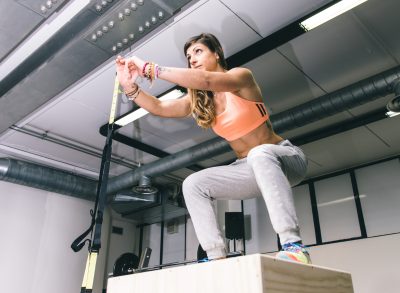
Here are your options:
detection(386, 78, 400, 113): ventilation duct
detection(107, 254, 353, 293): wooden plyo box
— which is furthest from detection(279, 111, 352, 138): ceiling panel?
detection(107, 254, 353, 293): wooden plyo box

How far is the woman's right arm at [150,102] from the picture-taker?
154 centimetres

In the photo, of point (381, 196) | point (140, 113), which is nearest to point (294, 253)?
point (140, 113)

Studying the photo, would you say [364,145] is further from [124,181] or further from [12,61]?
[12,61]

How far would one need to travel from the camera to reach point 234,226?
589cm

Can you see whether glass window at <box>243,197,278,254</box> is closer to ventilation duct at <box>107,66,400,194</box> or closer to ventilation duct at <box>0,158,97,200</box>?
ventilation duct at <box>107,66,400,194</box>

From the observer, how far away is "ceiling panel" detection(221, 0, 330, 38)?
3.00m

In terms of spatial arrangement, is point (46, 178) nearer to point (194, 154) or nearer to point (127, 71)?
point (194, 154)

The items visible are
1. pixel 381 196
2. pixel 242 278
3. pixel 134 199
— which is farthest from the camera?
pixel 134 199

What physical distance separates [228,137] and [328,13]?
75.5 inches

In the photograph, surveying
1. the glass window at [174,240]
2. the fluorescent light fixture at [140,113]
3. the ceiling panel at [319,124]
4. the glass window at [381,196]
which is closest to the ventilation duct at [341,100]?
the ceiling panel at [319,124]

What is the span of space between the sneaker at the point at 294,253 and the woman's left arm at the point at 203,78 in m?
0.62

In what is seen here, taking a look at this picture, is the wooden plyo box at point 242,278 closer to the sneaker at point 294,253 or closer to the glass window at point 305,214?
the sneaker at point 294,253

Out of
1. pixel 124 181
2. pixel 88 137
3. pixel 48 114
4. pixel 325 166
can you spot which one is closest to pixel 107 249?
pixel 124 181

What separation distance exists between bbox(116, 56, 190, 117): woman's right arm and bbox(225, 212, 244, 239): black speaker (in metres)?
4.40
